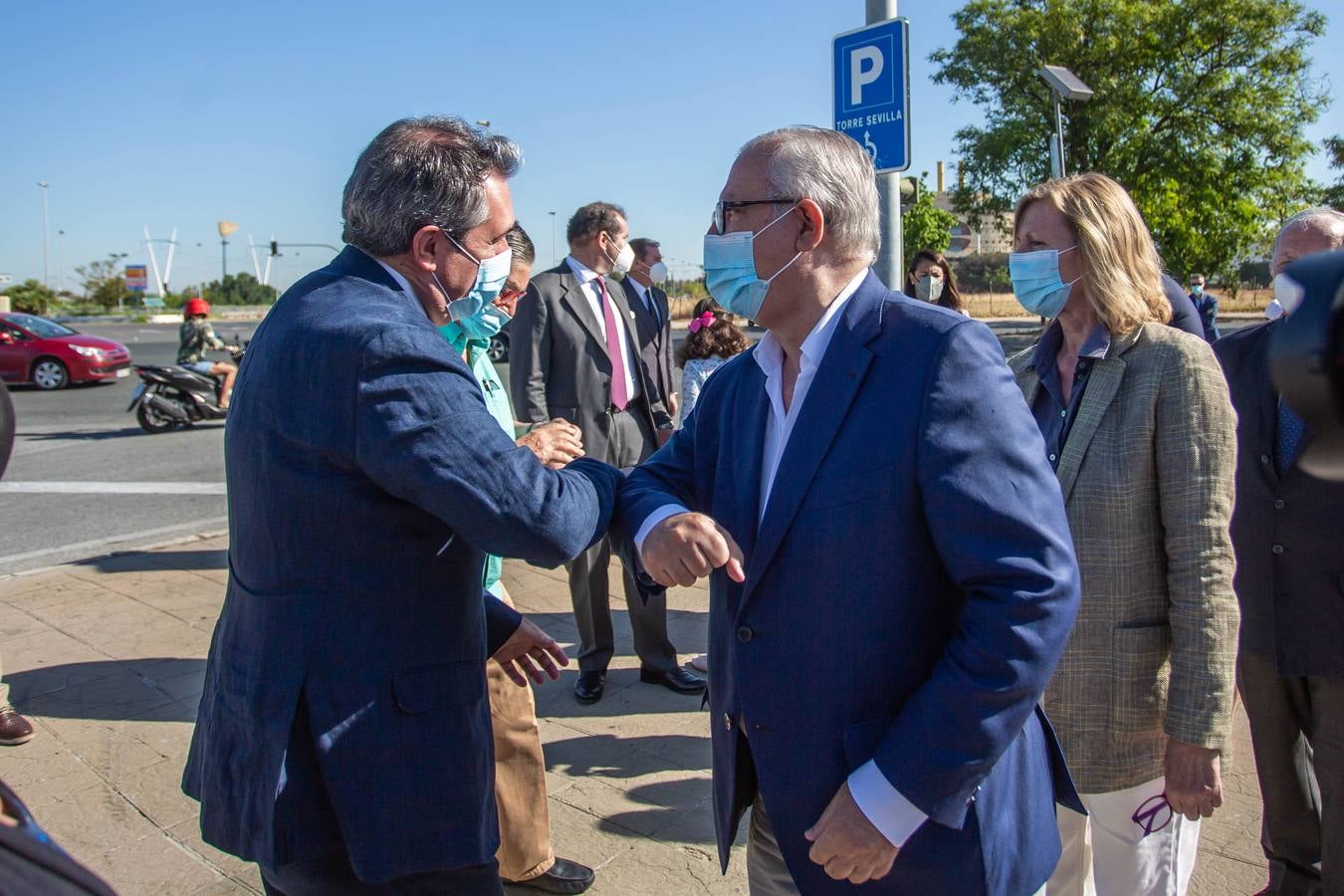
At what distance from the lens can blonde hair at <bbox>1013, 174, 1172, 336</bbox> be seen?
245 cm

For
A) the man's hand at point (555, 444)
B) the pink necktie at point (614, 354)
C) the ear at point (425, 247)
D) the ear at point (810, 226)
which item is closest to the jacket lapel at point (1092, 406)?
the ear at point (810, 226)

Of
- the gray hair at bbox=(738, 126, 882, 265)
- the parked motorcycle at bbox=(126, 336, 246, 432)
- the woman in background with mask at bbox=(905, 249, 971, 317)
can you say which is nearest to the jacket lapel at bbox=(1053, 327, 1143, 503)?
the gray hair at bbox=(738, 126, 882, 265)

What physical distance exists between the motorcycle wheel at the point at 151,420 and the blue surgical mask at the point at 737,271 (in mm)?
13412

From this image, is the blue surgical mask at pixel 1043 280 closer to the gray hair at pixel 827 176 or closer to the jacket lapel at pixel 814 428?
the gray hair at pixel 827 176

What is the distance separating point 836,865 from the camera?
160cm

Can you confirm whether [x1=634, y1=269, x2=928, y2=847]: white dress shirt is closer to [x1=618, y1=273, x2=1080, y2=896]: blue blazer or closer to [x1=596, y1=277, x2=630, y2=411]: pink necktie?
[x1=618, y1=273, x2=1080, y2=896]: blue blazer

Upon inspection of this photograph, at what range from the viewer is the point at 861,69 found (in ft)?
19.0

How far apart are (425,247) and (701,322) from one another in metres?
3.37

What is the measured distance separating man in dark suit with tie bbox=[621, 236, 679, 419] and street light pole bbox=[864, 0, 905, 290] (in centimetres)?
128

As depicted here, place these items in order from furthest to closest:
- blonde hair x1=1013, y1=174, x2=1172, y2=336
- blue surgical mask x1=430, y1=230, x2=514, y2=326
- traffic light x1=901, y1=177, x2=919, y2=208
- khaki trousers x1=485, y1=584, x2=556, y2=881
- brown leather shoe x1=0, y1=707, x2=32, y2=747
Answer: traffic light x1=901, y1=177, x2=919, y2=208 < brown leather shoe x1=0, y1=707, x2=32, y2=747 < khaki trousers x1=485, y1=584, x2=556, y2=881 < blonde hair x1=1013, y1=174, x2=1172, y2=336 < blue surgical mask x1=430, y1=230, x2=514, y2=326

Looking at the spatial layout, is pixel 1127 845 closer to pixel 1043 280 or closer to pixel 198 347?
pixel 1043 280

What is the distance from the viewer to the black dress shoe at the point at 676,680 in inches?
187

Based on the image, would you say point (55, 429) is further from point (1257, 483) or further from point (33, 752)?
point (1257, 483)

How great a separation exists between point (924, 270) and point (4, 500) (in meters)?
8.19
